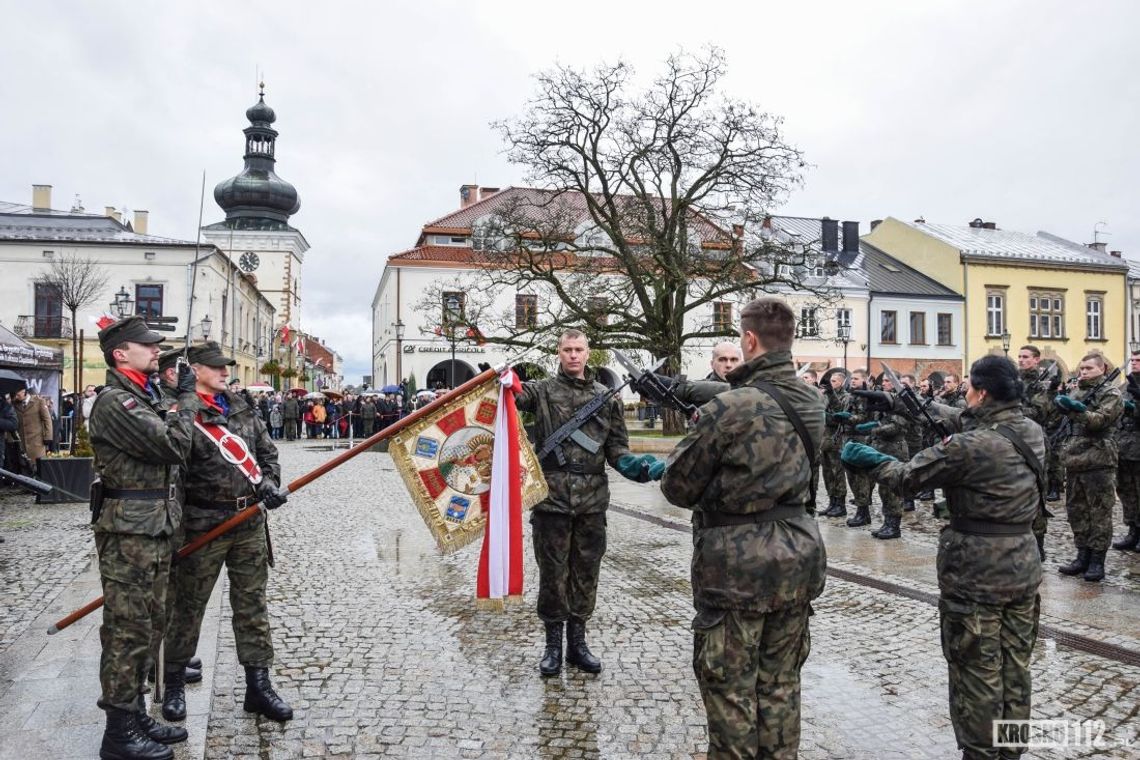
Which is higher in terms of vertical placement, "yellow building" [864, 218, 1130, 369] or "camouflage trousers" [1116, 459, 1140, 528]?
"yellow building" [864, 218, 1130, 369]

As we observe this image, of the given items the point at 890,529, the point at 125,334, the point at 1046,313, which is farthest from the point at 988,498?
the point at 1046,313

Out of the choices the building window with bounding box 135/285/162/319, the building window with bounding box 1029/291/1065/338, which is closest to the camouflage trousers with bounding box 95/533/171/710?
the building window with bounding box 135/285/162/319

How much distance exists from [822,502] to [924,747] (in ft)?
33.0

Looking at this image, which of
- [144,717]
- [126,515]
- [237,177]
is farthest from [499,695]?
[237,177]

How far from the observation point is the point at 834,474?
40.0 ft

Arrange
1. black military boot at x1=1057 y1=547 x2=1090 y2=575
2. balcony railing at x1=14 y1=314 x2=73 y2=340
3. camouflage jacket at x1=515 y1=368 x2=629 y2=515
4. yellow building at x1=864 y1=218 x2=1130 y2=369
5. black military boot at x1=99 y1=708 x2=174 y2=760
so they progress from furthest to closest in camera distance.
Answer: yellow building at x1=864 y1=218 x2=1130 y2=369 < balcony railing at x1=14 y1=314 x2=73 y2=340 < black military boot at x1=1057 y1=547 x2=1090 y2=575 < camouflage jacket at x1=515 y1=368 x2=629 y2=515 < black military boot at x1=99 y1=708 x2=174 y2=760

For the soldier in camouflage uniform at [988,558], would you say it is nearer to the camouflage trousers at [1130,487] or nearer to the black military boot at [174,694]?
the black military boot at [174,694]

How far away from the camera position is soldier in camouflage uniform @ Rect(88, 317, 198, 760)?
4016 millimetres

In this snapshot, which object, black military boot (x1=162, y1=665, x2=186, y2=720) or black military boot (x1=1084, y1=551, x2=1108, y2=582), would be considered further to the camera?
black military boot (x1=1084, y1=551, x2=1108, y2=582)

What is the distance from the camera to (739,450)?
3.28m

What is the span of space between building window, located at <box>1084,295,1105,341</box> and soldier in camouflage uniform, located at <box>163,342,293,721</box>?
54483mm

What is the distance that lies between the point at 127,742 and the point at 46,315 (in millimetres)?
46530

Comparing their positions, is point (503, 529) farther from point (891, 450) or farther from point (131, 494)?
point (891, 450)

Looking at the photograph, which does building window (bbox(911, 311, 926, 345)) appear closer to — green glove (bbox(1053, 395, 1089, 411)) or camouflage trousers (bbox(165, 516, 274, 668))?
green glove (bbox(1053, 395, 1089, 411))
